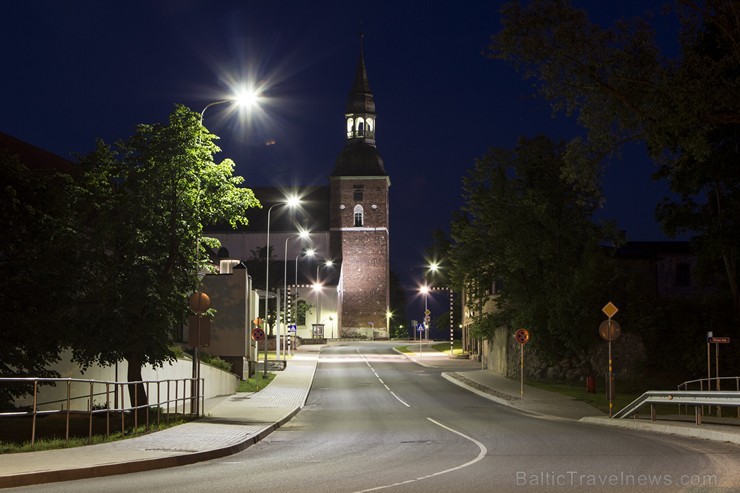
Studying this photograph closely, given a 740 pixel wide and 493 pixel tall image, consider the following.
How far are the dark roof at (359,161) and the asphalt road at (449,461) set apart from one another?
9722cm

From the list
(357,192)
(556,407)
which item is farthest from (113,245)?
(357,192)

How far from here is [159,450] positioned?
1603 centimetres

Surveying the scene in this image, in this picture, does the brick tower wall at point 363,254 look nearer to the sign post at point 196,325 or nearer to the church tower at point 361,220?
the church tower at point 361,220

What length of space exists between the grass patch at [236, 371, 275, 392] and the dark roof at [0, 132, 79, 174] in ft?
47.7

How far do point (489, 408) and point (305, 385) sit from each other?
15784 mm

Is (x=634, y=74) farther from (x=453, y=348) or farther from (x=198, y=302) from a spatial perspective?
(x=453, y=348)

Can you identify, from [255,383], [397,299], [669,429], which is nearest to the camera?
[669,429]

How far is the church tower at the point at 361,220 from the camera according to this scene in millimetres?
121688

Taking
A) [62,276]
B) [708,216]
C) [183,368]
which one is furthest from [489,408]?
[62,276]

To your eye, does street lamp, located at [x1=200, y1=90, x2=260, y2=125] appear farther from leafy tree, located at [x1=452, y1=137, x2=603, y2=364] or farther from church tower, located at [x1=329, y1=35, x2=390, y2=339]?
church tower, located at [x1=329, y1=35, x2=390, y2=339]

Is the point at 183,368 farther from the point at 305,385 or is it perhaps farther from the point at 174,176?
the point at 305,385

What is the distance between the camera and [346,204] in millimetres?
125875

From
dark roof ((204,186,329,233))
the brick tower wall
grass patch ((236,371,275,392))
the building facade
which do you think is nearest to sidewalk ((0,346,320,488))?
grass patch ((236,371,275,392))

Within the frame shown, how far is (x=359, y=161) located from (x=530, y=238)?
76716 mm
